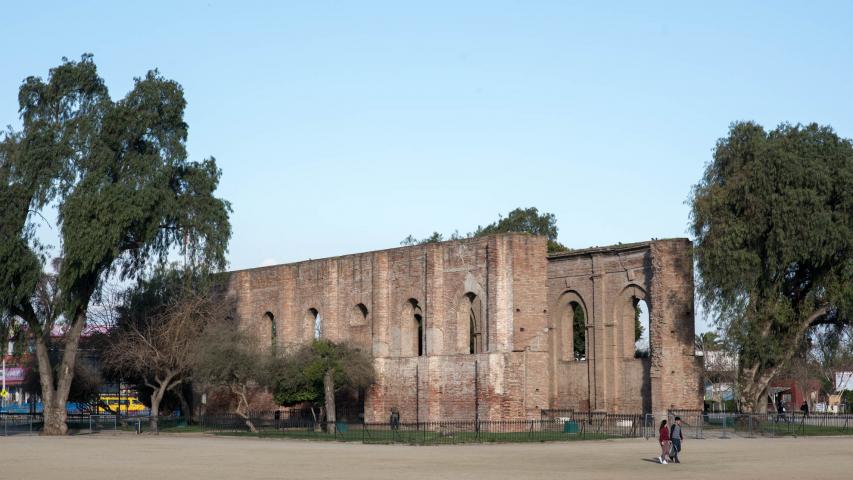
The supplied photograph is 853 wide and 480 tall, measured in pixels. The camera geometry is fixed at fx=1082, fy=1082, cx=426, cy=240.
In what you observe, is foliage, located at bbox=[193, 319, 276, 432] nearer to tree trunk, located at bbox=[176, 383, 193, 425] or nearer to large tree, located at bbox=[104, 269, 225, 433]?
large tree, located at bbox=[104, 269, 225, 433]

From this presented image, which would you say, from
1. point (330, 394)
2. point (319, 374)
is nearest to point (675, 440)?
point (330, 394)

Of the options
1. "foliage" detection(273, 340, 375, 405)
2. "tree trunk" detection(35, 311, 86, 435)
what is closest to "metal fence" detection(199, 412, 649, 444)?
"foliage" detection(273, 340, 375, 405)

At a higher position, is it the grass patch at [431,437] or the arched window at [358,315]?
the arched window at [358,315]

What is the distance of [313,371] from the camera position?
129 ft

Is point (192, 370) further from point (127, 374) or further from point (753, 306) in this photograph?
point (753, 306)

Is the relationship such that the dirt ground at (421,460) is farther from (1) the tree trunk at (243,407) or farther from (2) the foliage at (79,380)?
(2) the foliage at (79,380)

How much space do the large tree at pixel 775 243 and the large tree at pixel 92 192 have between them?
63.6ft

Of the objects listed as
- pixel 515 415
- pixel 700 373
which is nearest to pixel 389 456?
pixel 515 415

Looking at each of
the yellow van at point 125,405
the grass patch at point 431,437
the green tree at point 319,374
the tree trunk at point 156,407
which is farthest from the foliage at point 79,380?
the grass patch at point 431,437

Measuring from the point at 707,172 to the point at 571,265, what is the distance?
688cm

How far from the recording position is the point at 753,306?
3753 centimetres

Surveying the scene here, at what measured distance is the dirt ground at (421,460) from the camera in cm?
2121

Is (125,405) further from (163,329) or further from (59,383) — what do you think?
(59,383)

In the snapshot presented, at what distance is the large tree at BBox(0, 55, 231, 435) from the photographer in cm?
3959
